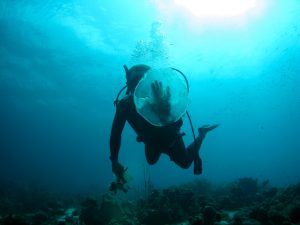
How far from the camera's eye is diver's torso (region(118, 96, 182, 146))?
5293 millimetres

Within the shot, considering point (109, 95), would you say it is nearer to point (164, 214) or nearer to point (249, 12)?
point (249, 12)

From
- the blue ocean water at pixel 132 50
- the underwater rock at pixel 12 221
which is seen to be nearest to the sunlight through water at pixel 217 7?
the blue ocean water at pixel 132 50

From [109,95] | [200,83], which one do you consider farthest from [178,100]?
[109,95]

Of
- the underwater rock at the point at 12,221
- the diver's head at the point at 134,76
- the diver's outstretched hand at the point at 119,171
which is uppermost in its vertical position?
the diver's head at the point at 134,76

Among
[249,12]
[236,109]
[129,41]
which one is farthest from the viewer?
[236,109]

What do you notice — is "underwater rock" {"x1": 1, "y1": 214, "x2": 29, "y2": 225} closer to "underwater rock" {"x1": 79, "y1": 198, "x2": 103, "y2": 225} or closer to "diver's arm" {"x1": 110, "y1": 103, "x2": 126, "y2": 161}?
"underwater rock" {"x1": 79, "y1": 198, "x2": 103, "y2": 225}

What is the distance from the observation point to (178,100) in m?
4.84

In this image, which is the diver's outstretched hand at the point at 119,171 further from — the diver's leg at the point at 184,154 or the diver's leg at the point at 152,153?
the diver's leg at the point at 184,154

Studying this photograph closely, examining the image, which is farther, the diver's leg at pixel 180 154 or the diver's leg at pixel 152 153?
the diver's leg at pixel 180 154

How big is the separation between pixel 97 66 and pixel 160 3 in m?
13.1

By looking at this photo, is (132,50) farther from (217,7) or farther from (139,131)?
(139,131)

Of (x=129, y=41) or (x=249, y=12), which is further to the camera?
(x=129, y=41)

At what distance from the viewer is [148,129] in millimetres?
5293

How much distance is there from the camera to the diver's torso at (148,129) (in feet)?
17.4
